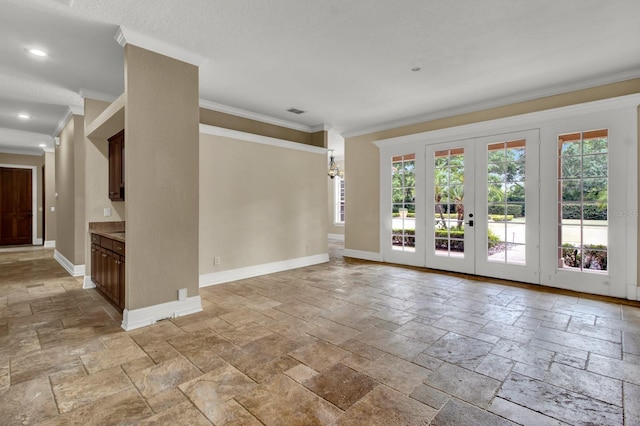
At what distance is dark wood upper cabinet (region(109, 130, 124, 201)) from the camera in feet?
14.6

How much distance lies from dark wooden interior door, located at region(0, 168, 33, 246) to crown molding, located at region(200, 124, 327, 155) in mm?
8415

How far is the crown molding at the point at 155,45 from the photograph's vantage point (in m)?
3.18

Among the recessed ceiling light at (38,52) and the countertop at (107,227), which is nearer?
the recessed ceiling light at (38,52)

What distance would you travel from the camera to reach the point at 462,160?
5652 mm

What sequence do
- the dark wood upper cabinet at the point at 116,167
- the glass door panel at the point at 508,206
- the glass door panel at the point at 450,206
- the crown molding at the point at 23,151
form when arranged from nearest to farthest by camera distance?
the dark wood upper cabinet at the point at 116,167
the glass door panel at the point at 508,206
the glass door panel at the point at 450,206
the crown molding at the point at 23,151

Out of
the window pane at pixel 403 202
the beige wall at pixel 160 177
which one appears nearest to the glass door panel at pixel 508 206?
the window pane at pixel 403 202

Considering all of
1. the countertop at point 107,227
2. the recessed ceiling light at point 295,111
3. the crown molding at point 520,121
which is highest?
the recessed ceiling light at point 295,111

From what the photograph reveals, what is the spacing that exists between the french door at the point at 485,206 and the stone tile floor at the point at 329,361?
2.97ft

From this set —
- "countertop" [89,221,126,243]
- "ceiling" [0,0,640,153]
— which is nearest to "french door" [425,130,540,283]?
"ceiling" [0,0,640,153]

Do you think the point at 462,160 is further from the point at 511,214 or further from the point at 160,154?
the point at 160,154

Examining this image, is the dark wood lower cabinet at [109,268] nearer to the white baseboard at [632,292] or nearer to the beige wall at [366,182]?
the beige wall at [366,182]

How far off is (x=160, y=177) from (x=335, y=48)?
2.39 meters

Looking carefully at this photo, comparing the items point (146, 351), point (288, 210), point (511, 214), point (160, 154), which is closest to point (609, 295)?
point (511, 214)

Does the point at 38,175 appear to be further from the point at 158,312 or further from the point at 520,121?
the point at 520,121
